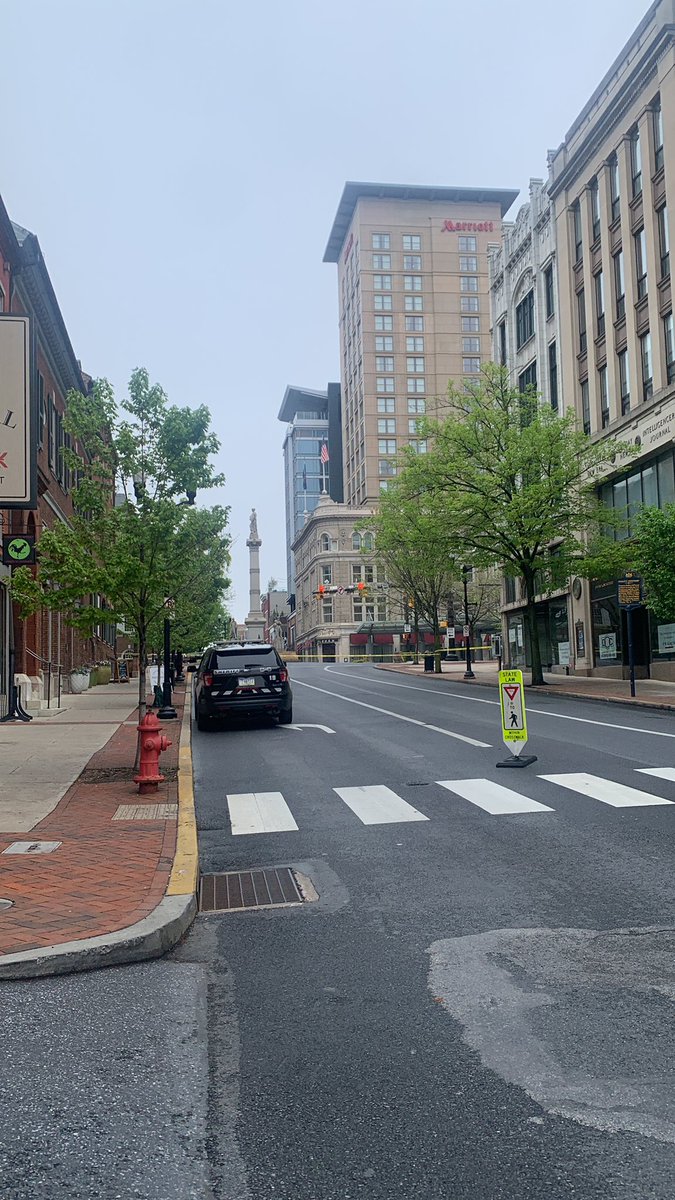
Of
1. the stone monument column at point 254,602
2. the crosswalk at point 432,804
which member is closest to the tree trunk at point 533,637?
the crosswalk at point 432,804

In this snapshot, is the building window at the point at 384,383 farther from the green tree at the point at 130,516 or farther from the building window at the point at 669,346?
the green tree at the point at 130,516

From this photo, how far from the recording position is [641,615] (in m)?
35.2

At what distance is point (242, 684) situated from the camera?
784 inches

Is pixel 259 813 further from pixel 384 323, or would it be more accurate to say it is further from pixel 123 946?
pixel 384 323

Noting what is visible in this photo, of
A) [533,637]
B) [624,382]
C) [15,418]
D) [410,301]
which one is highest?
[410,301]

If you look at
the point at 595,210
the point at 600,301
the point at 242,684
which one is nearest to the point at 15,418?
the point at 242,684

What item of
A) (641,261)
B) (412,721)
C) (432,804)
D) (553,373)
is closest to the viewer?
(432,804)

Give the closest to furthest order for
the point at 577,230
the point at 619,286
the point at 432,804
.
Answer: the point at 432,804
the point at 619,286
the point at 577,230

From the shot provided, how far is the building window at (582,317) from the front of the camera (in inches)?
1565

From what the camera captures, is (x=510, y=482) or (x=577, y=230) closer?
(x=510, y=482)

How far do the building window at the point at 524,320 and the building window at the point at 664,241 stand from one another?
523 inches

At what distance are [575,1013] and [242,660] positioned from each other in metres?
15.7

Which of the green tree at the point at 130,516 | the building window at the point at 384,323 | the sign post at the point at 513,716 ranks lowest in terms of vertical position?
the sign post at the point at 513,716

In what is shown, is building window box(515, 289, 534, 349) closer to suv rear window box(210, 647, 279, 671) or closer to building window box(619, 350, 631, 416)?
building window box(619, 350, 631, 416)
